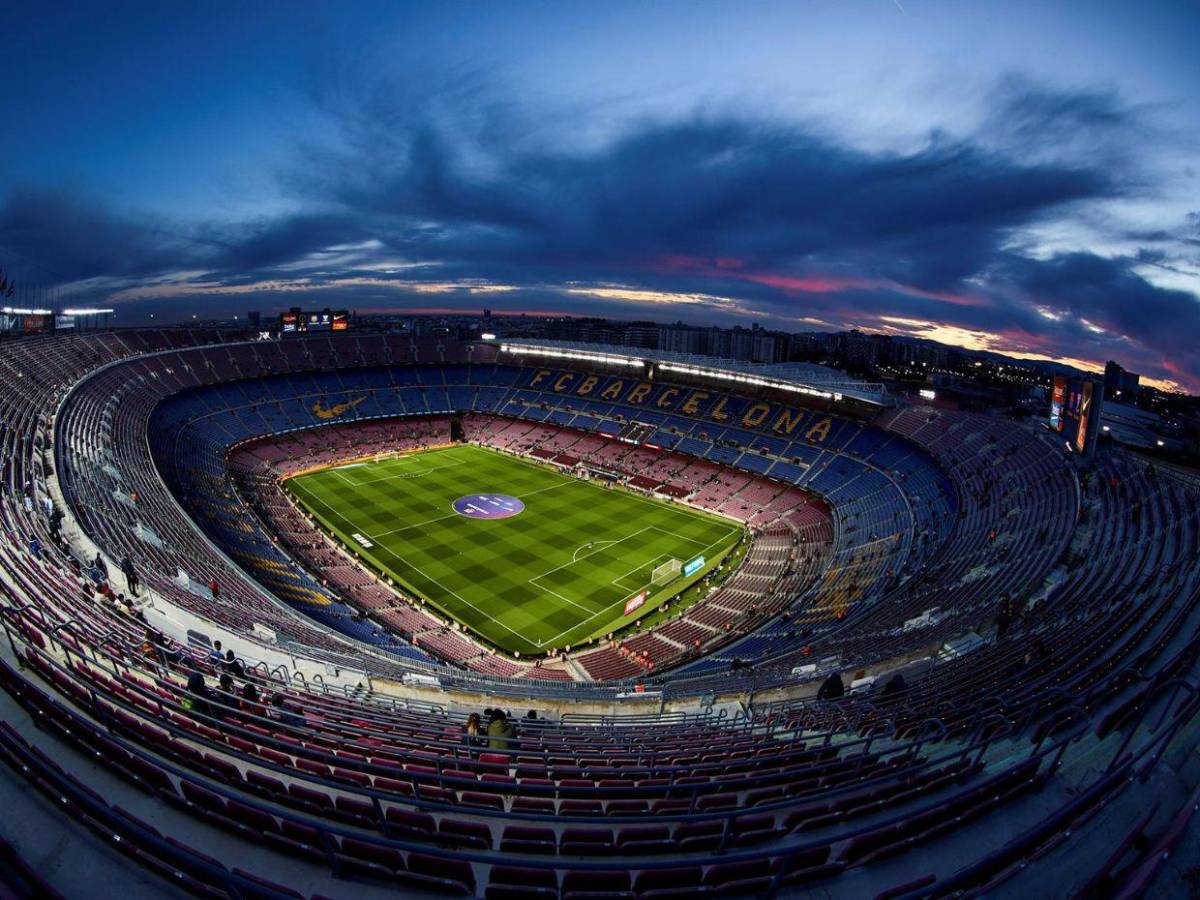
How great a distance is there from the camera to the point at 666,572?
3900 centimetres

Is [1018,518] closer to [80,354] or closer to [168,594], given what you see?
[168,594]

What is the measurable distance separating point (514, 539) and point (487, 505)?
25.6ft

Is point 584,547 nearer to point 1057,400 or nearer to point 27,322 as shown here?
point 1057,400

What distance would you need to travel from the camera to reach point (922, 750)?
1012 centimetres

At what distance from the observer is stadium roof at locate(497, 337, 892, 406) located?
56.6 meters

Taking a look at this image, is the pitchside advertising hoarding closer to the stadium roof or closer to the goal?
the stadium roof

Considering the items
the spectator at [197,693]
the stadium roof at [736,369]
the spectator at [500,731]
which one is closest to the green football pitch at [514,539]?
the stadium roof at [736,369]

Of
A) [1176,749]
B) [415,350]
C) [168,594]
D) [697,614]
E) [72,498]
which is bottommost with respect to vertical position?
[697,614]

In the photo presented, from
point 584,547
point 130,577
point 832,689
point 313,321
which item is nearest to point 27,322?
point 313,321

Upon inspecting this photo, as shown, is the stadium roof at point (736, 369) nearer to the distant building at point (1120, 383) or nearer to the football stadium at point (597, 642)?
the football stadium at point (597, 642)

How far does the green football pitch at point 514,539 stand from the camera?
35.2m

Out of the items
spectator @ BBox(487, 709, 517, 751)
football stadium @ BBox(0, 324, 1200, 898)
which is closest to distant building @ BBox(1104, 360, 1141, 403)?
football stadium @ BBox(0, 324, 1200, 898)

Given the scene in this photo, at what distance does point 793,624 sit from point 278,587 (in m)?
26.4

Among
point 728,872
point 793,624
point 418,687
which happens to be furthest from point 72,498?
point 793,624
